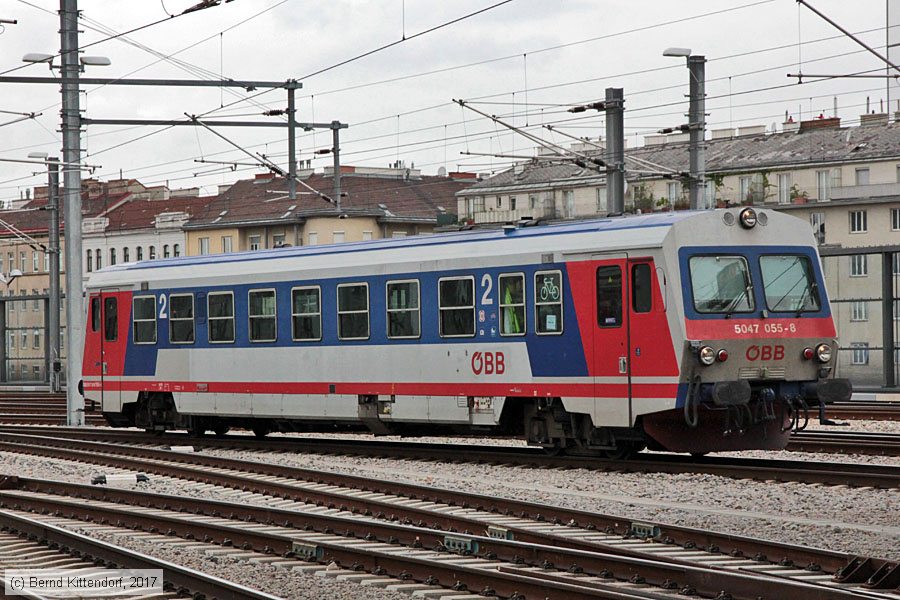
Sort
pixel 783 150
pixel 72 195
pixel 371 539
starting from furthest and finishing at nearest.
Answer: pixel 783 150, pixel 72 195, pixel 371 539

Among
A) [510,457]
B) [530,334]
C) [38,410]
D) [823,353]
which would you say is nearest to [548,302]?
[530,334]

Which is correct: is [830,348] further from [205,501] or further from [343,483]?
[205,501]

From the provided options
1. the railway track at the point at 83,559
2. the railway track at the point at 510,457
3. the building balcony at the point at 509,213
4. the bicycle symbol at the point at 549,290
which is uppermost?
the building balcony at the point at 509,213

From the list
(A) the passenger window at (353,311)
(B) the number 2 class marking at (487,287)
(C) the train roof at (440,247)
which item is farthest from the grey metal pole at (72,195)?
(B) the number 2 class marking at (487,287)

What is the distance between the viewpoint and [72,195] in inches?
1112

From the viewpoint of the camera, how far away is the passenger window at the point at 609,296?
17.7 metres

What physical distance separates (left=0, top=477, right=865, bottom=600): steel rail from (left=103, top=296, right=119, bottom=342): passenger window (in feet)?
27.4

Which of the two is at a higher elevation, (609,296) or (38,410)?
(609,296)

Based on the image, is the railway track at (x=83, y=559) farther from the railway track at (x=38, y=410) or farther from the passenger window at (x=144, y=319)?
the railway track at (x=38, y=410)

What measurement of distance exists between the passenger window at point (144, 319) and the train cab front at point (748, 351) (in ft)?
34.8

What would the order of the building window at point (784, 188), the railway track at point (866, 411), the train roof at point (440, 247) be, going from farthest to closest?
the building window at point (784, 188) → the railway track at point (866, 411) → the train roof at point (440, 247)

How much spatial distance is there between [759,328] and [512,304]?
334cm

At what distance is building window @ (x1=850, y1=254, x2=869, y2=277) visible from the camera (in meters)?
32.9

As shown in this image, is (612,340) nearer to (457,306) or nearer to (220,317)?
(457,306)
